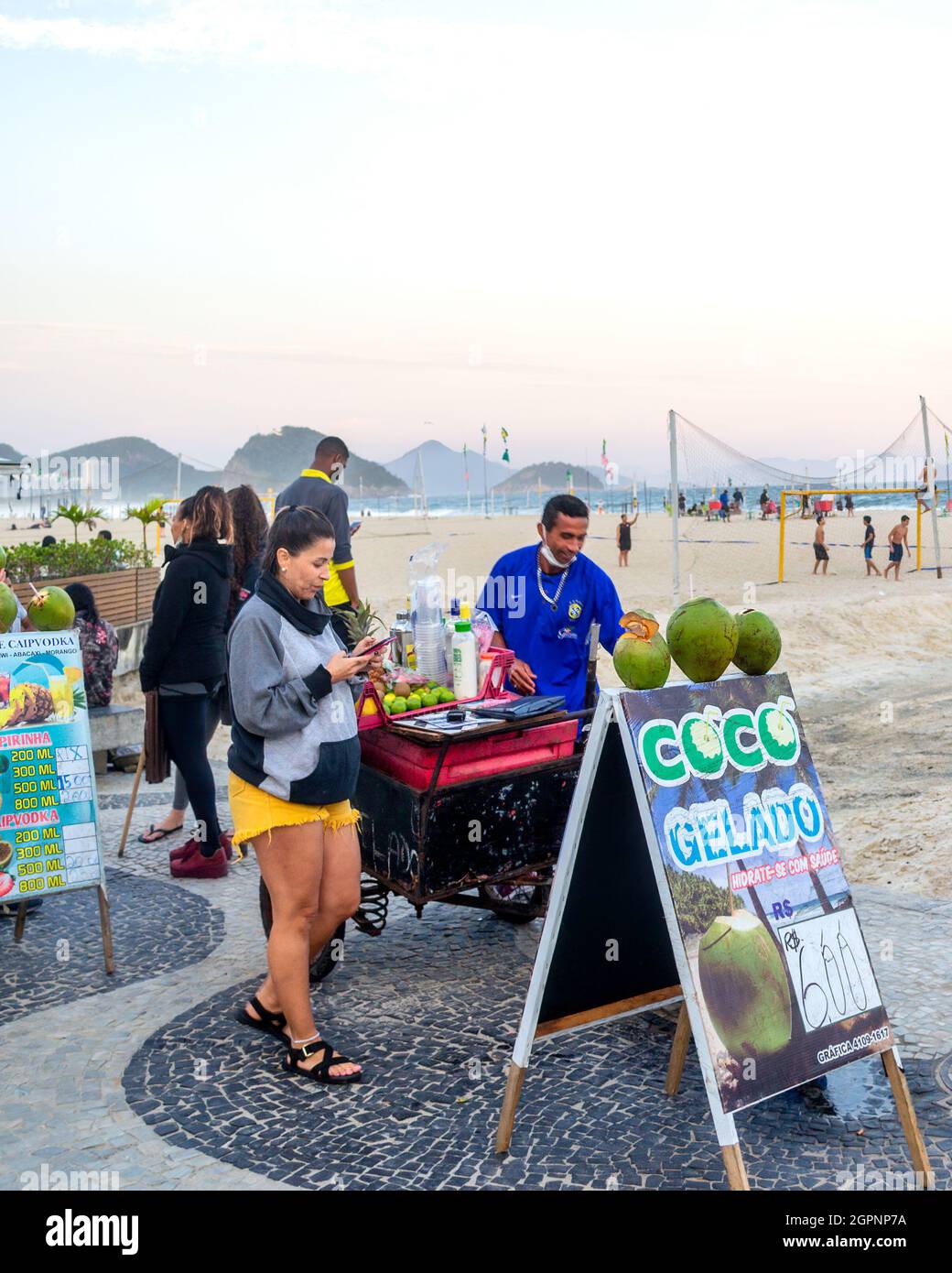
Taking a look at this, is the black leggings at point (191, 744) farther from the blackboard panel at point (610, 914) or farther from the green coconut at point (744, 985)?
the green coconut at point (744, 985)

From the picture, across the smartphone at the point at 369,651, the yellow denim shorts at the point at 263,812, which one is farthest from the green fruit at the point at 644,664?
the yellow denim shorts at the point at 263,812

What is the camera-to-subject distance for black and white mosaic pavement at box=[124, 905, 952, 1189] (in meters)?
3.38

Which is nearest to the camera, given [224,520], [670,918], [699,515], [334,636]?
[670,918]

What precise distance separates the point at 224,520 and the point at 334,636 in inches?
94.5

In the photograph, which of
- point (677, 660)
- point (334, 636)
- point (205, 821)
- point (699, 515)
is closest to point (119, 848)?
point (205, 821)

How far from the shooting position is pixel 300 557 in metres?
3.83

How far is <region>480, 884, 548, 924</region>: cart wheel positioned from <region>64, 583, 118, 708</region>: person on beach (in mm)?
3980

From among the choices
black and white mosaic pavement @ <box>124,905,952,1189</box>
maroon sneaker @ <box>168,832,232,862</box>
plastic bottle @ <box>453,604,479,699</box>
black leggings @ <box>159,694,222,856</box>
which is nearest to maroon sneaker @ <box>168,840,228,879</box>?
maroon sneaker @ <box>168,832,232,862</box>

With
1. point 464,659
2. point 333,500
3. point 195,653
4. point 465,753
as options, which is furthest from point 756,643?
point 333,500

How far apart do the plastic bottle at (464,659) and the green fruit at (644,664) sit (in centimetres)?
134

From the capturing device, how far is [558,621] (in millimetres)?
5430

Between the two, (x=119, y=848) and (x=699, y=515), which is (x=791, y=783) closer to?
(x=119, y=848)

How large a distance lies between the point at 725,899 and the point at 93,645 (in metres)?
6.41

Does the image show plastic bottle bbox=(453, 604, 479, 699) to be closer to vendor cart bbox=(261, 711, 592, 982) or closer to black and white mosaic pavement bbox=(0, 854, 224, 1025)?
vendor cart bbox=(261, 711, 592, 982)
